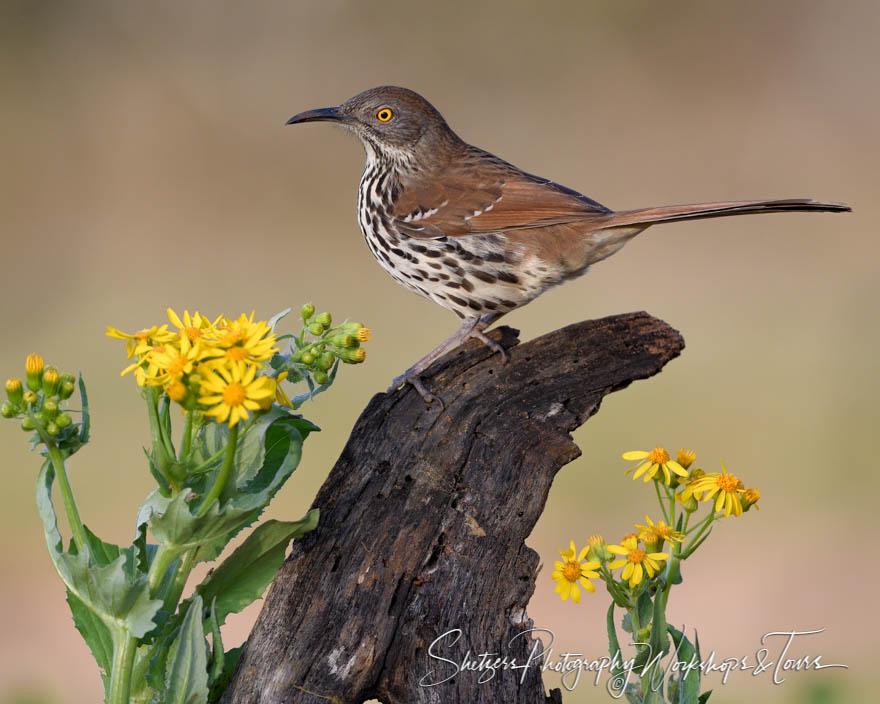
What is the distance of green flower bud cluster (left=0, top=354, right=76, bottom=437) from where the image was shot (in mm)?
1867

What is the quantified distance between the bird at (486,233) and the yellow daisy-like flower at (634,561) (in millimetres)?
921

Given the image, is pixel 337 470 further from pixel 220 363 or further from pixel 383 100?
pixel 383 100

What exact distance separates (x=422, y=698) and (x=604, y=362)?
3.57 ft

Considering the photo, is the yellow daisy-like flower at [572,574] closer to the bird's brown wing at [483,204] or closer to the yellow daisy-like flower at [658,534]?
the yellow daisy-like flower at [658,534]

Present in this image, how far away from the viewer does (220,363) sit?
1.86 m

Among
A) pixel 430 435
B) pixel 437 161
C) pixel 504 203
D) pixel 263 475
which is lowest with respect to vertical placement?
pixel 263 475

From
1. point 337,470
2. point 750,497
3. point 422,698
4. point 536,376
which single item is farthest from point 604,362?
point 422,698

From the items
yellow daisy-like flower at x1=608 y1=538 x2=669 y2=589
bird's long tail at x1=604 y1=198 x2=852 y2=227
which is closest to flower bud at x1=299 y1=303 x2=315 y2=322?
yellow daisy-like flower at x1=608 y1=538 x2=669 y2=589

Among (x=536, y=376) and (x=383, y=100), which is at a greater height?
(x=383, y=100)

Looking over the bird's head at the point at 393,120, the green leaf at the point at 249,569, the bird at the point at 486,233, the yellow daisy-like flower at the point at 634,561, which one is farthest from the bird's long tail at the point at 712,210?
the green leaf at the point at 249,569

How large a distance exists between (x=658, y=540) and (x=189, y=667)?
3.52 ft

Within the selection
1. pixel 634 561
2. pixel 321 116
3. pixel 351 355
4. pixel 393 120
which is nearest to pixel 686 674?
pixel 634 561

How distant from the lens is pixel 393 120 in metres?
3.50

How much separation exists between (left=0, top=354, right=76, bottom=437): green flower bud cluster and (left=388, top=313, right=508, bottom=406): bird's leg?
1.01 meters
